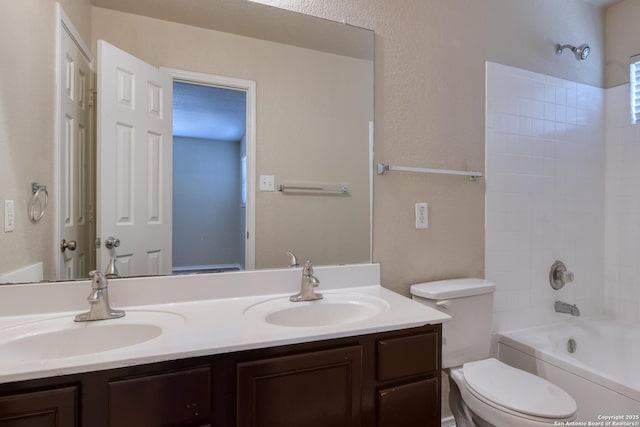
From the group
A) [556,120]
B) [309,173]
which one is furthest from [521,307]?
[309,173]

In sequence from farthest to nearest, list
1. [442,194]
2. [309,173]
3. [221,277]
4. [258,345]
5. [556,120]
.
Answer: [556,120]
[442,194]
[309,173]
[221,277]
[258,345]

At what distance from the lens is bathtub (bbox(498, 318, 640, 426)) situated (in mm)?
1389

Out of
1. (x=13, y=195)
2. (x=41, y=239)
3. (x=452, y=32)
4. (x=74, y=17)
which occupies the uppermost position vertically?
(x=452, y=32)

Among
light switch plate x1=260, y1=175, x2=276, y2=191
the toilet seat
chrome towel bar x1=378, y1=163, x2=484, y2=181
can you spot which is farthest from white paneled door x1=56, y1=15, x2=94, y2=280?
the toilet seat

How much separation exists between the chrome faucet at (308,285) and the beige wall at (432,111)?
0.39 m

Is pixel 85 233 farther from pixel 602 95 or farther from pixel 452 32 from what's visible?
pixel 602 95

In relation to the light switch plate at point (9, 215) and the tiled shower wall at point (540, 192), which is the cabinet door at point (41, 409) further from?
the tiled shower wall at point (540, 192)

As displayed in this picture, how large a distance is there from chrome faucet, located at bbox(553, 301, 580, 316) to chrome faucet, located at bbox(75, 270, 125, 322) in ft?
7.81

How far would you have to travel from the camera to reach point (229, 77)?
1.38 meters

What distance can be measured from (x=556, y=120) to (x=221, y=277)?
Result: 222cm

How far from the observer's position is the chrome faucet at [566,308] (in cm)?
200

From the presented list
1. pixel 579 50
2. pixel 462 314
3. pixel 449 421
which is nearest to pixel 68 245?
pixel 462 314

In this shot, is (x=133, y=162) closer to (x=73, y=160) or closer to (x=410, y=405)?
(x=73, y=160)

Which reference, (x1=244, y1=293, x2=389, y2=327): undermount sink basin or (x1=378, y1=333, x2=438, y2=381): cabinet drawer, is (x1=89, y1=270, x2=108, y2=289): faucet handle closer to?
(x1=244, y1=293, x2=389, y2=327): undermount sink basin
